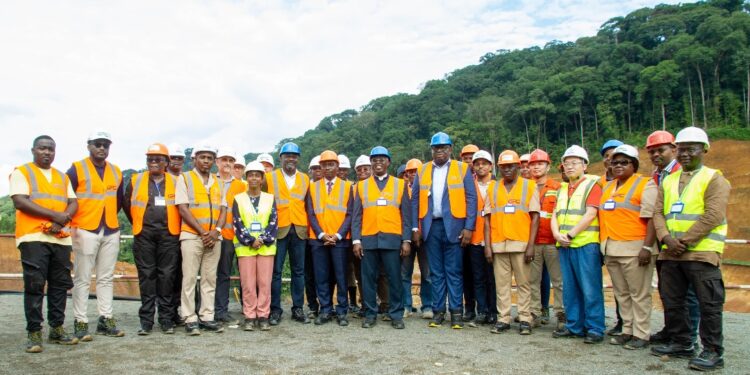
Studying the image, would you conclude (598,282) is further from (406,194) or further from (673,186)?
(406,194)

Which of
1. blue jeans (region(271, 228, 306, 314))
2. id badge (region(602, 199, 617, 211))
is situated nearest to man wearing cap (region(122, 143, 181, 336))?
blue jeans (region(271, 228, 306, 314))

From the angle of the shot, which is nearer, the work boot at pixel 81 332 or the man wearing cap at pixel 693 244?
the man wearing cap at pixel 693 244

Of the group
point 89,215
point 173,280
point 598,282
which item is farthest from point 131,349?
point 598,282

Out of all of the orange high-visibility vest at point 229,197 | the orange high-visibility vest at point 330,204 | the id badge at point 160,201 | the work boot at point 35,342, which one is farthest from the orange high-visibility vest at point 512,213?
the work boot at point 35,342

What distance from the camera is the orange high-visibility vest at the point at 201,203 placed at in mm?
6070

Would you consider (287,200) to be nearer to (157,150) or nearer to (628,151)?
(157,150)

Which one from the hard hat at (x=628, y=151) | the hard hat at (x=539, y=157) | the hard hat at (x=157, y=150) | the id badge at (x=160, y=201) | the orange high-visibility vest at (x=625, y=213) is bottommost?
the orange high-visibility vest at (x=625, y=213)

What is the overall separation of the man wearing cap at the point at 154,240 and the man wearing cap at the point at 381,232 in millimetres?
2263

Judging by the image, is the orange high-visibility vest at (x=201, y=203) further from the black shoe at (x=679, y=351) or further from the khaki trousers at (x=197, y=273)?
the black shoe at (x=679, y=351)

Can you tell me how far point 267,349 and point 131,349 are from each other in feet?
4.54

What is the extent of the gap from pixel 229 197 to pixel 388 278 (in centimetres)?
235

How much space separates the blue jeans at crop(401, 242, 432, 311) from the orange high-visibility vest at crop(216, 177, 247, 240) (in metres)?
2.48

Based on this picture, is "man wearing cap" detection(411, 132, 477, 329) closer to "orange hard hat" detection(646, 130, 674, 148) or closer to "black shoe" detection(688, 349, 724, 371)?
"orange hard hat" detection(646, 130, 674, 148)

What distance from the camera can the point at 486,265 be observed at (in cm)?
662
